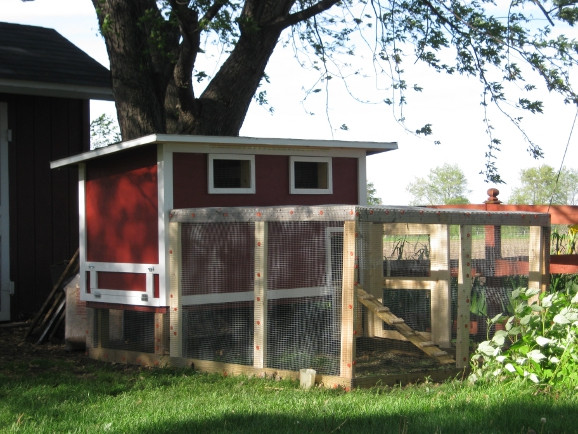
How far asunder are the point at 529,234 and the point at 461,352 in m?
1.59

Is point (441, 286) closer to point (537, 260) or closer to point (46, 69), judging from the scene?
point (537, 260)

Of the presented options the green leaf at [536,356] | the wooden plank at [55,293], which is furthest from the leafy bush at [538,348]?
the wooden plank at [55,293]

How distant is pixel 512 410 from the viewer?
18.6 feet

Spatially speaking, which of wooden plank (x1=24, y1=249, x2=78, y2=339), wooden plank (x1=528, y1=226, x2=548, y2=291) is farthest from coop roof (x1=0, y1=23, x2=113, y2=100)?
wooden plank (x1=528, y1=226, x2=548, y2=291)

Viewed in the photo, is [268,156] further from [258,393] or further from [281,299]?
[258,393]

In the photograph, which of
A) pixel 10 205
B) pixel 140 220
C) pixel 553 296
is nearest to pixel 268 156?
pixel 140 220

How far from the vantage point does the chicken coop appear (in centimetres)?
692

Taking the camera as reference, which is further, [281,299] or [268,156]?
[268,156]

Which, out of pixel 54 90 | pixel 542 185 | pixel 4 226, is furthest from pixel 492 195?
pixel 542 185

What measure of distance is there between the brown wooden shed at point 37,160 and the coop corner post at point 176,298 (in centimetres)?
487

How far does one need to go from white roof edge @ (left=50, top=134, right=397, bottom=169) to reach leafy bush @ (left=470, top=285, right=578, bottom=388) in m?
2.94

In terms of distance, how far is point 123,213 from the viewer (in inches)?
352

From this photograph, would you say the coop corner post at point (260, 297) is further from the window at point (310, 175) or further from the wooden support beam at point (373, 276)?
the window at point (310, 175)

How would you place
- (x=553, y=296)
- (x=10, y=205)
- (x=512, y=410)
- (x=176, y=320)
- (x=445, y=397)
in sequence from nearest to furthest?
1. (x=512, y=410)
2. (x=445, y=397)
3. (x=553, y=296)
4. (x=176, y=320)
5. (x=10, y=205)
